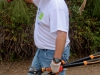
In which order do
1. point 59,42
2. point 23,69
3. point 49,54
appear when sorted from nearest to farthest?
point 59,42 → point 49,54 → point 23,69

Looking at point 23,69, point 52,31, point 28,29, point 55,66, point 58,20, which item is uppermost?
point 58,20

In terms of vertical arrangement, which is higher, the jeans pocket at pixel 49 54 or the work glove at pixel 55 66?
the jeans pocket at pixel 49 54

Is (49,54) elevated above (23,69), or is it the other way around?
(49,54)

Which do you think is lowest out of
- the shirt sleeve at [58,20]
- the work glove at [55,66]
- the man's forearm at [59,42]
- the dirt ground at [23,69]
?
the dirt ground at [23,69]

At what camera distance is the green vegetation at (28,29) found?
5.04m

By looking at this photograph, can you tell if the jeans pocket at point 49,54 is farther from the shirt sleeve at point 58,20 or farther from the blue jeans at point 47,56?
the shirt sleeve at point 58,20

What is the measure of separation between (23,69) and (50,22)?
2747 mm

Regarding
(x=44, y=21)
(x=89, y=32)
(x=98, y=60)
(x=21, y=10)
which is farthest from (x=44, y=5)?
(x=89, y=32)

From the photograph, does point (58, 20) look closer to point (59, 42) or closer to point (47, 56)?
point (59, 42)

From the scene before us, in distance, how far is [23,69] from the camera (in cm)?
504

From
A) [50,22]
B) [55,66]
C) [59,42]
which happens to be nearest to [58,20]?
[50,22]

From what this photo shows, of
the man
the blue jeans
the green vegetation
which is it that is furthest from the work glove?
the green vegetation

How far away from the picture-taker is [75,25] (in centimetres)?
532

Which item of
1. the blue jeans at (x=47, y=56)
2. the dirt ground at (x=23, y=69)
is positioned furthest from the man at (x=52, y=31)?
the dirt ground at (x=23, y=69)
